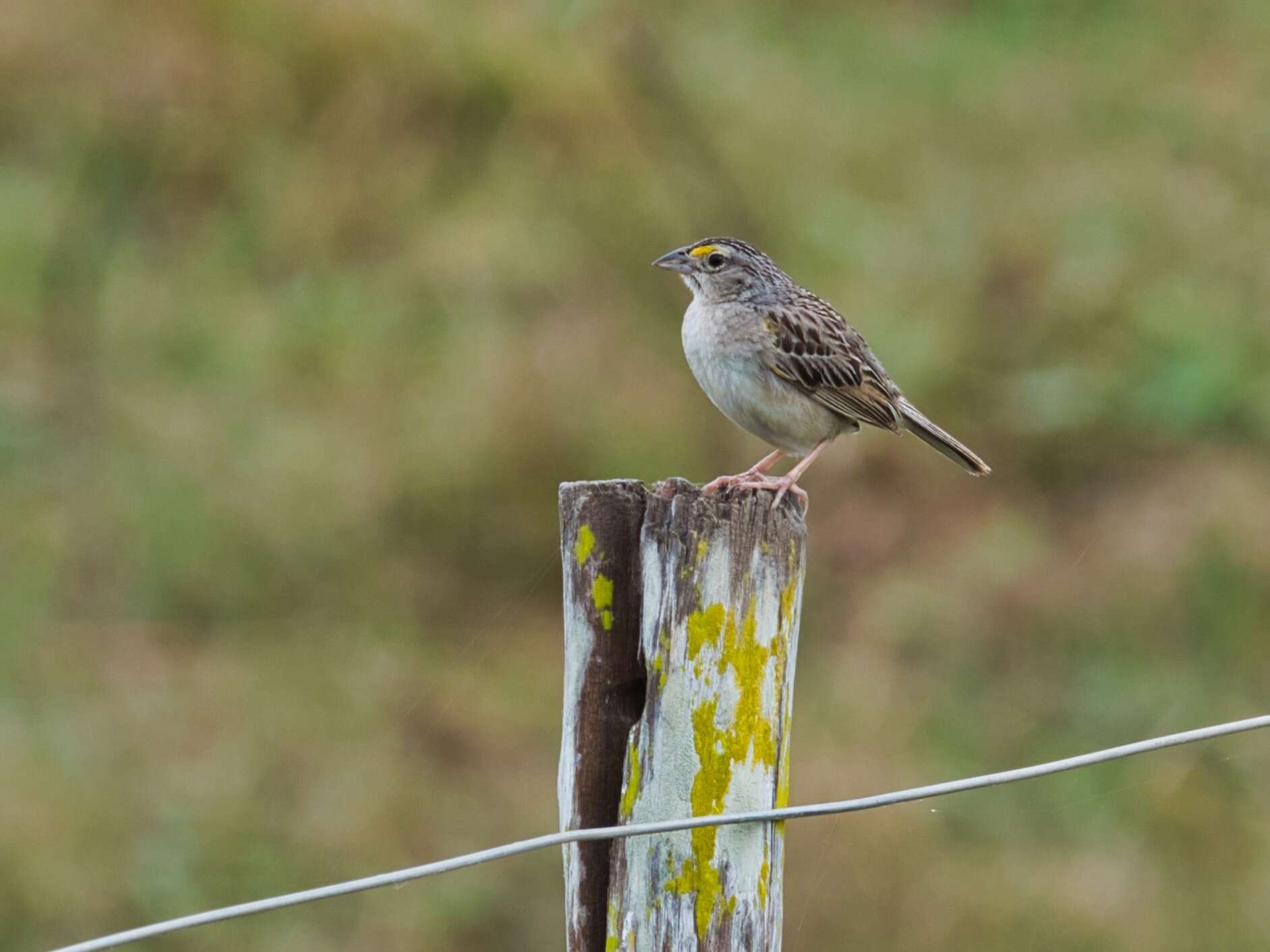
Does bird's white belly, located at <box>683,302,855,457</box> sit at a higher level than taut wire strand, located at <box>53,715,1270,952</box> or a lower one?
higher

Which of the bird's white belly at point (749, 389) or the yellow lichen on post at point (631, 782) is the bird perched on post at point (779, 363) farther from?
the yellow lichen on post at point (631, 782)

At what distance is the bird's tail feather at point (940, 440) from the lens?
5820mm

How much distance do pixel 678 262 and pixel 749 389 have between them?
0.81m

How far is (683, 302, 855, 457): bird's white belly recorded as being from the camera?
5.52 metres

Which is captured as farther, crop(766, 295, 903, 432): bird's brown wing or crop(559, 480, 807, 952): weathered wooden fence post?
crop(766, 295, 903, 432): bird's brown wing

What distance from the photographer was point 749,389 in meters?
5.52

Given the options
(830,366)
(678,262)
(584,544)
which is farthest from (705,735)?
(678,262)

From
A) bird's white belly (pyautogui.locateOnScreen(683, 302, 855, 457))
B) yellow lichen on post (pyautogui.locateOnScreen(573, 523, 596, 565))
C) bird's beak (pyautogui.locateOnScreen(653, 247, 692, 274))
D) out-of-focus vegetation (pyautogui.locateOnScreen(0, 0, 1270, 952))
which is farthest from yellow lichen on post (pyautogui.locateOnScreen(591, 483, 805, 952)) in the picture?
out-of-focus vegetation (pyautogui.locateOnScreen(0, 0, 1270, 952))

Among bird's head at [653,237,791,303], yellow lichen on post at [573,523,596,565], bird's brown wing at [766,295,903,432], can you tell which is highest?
bird's head at [653,237,791,303]

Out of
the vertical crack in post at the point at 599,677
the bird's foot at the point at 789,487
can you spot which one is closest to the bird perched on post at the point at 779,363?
the bird's foot at the point at 789,487

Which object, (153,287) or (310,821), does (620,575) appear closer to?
(310,821)

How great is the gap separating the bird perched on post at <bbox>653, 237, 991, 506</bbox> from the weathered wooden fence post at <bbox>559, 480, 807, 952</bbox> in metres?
2.05

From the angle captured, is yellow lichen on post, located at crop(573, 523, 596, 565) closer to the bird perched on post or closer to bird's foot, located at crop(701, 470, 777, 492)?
bird's foot, located at crop(701, 470, 777, 492)

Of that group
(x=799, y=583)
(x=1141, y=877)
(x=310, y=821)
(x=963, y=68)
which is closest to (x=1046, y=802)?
(x=1141, y=877)
